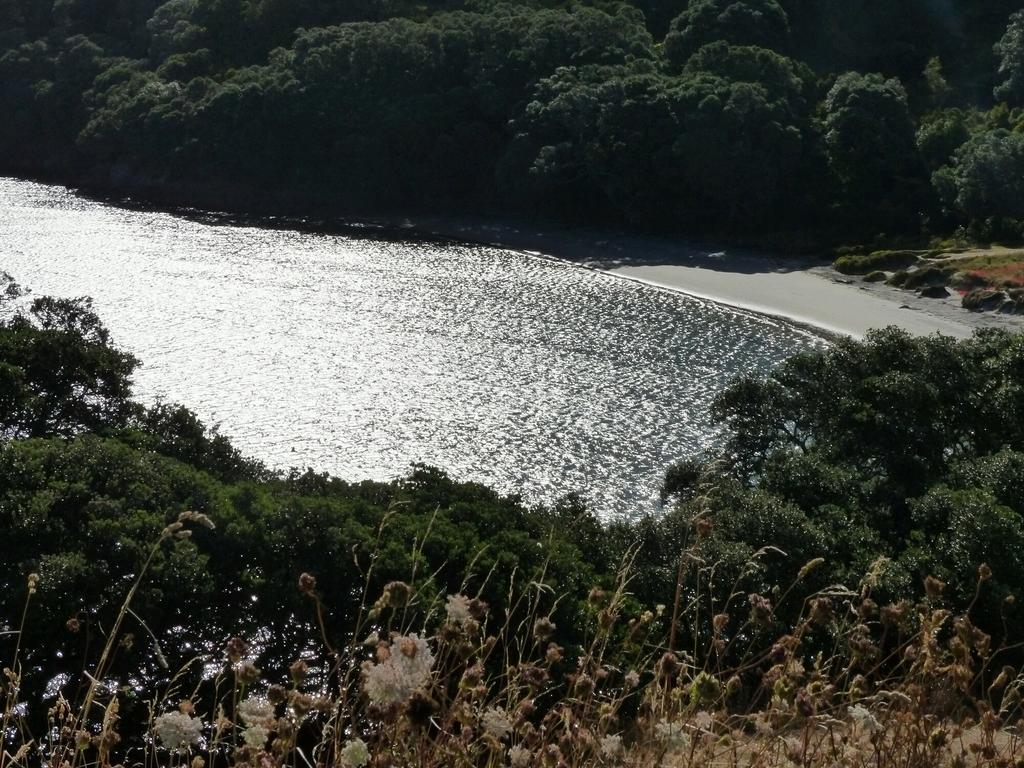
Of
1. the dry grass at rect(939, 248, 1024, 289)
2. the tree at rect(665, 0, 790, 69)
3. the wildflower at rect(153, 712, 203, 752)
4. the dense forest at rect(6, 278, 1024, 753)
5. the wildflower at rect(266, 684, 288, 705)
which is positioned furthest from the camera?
the tree at rect(665, 0, 790, 69)

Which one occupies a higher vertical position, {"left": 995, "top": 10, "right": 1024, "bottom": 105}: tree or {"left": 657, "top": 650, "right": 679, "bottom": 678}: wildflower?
{"left": 995, "top": 10, "right": 1024, "bottom": 105}: tree

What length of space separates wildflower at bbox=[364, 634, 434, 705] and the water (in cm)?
2443

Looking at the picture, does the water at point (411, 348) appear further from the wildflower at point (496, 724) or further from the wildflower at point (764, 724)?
the wildflower at point (496, 724)

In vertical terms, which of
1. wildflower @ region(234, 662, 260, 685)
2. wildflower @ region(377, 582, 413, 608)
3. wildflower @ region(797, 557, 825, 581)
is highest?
wildflower @ region(797, 557, 825, 581)

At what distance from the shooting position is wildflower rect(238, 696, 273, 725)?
4039 millimetres

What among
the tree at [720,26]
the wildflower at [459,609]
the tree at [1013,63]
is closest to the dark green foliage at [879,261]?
the tree at [1013,63]

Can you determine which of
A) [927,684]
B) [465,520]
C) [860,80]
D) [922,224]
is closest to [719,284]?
[922,224]

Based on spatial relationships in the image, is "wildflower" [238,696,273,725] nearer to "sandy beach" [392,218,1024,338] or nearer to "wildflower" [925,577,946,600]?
"wildflower" [925,577,946,600]

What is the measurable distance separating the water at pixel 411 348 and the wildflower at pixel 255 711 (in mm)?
24021

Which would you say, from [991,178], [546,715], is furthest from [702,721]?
[991,178]

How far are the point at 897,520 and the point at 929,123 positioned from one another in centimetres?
5228

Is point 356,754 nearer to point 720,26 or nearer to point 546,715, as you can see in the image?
point 546,715

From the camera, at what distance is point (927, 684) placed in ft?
17.6

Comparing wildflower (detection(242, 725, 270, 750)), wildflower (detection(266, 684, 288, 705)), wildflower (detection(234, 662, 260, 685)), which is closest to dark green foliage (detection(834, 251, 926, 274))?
wildflower (detection(266, 684, 288, 705))
